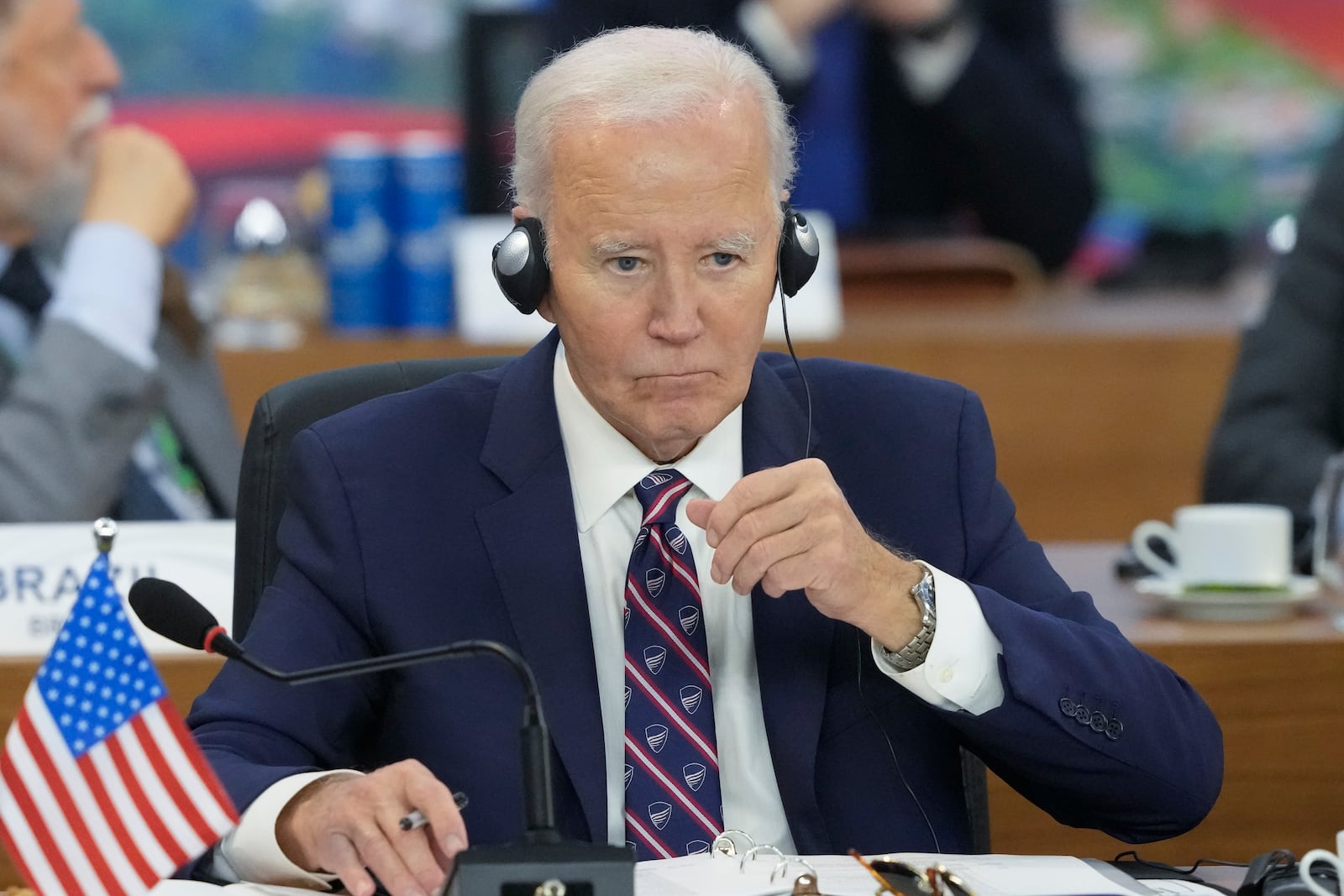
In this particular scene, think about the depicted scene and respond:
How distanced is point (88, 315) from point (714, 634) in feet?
4.45

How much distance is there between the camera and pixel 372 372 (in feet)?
5.71

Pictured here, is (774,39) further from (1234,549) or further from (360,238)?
(1234,549)

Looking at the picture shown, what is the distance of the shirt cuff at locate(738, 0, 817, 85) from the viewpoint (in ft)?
12.0

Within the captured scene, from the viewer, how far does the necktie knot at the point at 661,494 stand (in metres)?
1.52

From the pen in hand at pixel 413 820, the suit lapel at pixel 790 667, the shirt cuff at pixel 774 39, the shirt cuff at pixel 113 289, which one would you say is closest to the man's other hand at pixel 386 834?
the pen in hand at pixel 413 820

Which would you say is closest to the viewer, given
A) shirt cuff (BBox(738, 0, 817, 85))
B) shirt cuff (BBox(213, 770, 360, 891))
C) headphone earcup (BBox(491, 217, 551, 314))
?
shirt cuff (BBox(213, 770, 360, 891))

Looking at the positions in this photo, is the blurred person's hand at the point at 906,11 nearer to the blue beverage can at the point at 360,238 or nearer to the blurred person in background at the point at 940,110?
the blurred person in background at the point at 940,110

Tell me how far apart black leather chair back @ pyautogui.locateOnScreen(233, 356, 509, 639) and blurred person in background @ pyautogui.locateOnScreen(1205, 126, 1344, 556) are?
5.03 ft

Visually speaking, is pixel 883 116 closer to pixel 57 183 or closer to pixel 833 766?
pixel 57 183

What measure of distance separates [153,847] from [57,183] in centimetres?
180

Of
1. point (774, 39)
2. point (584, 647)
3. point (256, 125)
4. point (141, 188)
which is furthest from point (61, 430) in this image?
point (256, 125)

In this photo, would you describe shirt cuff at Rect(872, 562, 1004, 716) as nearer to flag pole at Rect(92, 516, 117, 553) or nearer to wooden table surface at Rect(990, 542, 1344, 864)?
wooden table surface at Rect(990, 542, 1344, 864)

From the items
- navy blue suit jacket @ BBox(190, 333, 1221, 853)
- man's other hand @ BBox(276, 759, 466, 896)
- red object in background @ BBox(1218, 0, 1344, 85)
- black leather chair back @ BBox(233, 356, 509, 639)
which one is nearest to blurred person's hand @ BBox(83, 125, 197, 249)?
black leather chair back @ BBox(233, 356, 509, 639)

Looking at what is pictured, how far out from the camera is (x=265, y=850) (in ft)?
4.17
